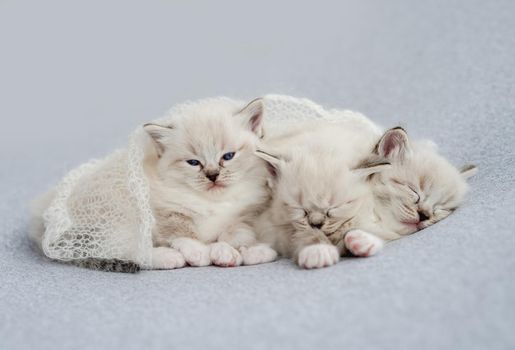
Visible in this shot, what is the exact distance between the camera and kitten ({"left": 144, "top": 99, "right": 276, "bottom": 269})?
1.71 metres

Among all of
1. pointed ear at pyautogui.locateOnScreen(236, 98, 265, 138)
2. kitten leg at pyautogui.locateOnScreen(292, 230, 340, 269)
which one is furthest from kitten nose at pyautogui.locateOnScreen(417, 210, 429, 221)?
pointed ear at pyautogui.locateOnScreen(236, 98, 265, 138)

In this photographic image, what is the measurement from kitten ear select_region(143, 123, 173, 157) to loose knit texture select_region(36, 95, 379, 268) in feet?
0.14

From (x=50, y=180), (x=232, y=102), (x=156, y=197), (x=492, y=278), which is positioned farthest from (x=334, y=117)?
(x=50, y=180)

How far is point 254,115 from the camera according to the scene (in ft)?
5.86

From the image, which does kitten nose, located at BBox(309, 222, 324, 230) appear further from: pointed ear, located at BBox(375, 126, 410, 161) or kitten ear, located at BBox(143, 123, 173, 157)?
kitten ear, located at BBox(143, 123, 173, 157)

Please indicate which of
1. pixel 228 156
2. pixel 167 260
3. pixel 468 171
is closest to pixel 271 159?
pixel 228 156

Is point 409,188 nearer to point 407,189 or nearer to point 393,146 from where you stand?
point 407,189

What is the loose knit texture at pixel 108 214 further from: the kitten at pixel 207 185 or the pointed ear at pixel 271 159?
the pointed ear at pixel 271 159

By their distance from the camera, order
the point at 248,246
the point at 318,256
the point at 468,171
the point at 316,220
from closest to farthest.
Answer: the point at 318,256 < the point at 316,220 < the point at 248,246 < the point at 468,171

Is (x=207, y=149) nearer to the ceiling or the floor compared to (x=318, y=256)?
nearer to the ceiling

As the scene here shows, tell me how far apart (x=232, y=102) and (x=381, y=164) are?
1.95ft

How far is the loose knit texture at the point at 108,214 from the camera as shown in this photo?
1.64 meters

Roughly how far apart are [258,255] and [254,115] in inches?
17.0

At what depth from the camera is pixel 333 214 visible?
154 centimetres
